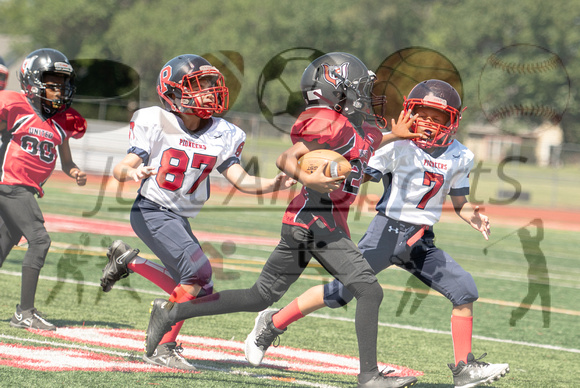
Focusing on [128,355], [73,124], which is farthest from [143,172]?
[73,124]

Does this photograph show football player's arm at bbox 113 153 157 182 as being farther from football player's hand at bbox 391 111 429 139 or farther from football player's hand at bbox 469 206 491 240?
football player's hand at bbox 469 206 491 240

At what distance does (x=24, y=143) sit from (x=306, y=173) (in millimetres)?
2646

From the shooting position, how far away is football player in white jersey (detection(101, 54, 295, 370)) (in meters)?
4.82

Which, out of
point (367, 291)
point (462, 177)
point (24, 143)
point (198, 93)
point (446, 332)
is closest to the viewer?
point (367, 291)

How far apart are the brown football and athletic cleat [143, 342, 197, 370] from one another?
1434 mm

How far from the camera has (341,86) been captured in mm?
4570

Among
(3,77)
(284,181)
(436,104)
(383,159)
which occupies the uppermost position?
(436,104)

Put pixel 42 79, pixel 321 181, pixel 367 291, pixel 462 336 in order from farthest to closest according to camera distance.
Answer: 1. pixel 42 79
2. pixel 462 336
3. pixel 367 291
4. pixel 321 181

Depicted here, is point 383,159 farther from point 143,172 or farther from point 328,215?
point 143,172

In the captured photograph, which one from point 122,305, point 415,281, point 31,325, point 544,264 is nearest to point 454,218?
point 544,264

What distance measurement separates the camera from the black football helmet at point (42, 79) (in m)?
6.09

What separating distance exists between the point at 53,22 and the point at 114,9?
17.2 ft

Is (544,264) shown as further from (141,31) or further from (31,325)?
(141,31)

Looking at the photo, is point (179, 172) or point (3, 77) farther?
point (3, 77)
